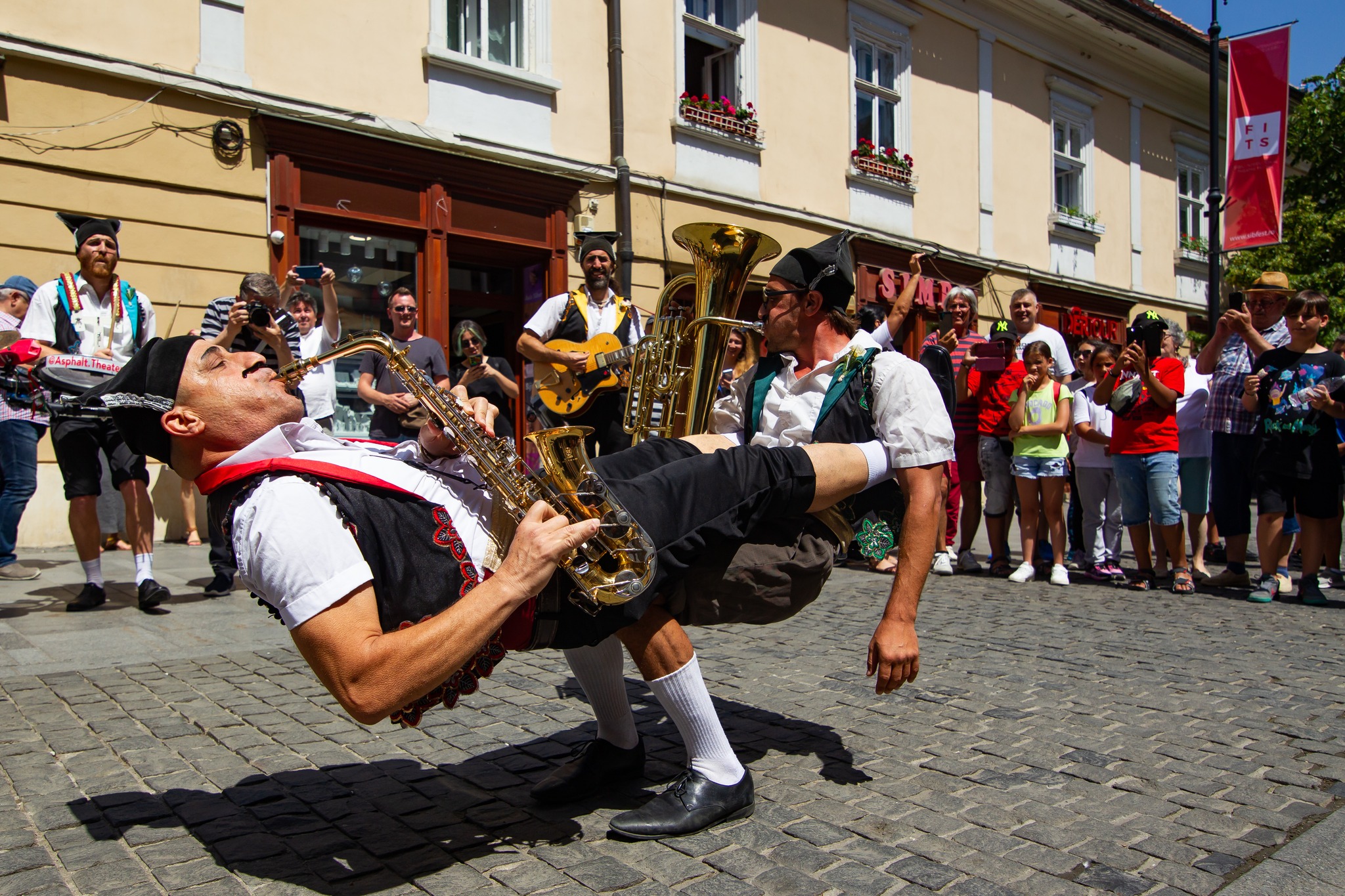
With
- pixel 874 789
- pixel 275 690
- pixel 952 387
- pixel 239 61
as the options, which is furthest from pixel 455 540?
pixel 239 61

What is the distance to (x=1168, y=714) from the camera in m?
3.59

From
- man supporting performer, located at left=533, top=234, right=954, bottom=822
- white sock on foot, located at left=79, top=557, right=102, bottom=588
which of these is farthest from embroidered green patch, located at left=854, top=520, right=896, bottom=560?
white sock on foot, located at left=79, top=557, right=102, bottom=588

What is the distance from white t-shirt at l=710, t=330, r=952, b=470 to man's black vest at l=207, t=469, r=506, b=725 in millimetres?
1131

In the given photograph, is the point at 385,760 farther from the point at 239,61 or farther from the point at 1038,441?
the point at 239,61

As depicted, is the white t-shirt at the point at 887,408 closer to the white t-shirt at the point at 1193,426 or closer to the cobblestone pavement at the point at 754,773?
the cobblestone pavement at the point at 754,773

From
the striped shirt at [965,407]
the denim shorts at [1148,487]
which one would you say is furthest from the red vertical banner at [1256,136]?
the denim shorts at [1148,487]

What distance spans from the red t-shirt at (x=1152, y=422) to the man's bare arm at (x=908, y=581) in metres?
4.83

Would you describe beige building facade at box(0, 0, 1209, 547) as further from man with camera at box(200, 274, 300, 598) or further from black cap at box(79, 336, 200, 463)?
black cap at box(79, 336, 200, 463)

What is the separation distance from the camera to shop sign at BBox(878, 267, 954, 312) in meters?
14.2

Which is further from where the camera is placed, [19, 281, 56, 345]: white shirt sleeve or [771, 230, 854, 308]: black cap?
[19, 281, 56, 345]: white shirt sleeve

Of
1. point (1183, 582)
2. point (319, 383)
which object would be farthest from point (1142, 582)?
point (319, 383)

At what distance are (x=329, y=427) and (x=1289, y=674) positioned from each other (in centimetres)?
586

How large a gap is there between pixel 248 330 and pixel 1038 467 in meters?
5.35

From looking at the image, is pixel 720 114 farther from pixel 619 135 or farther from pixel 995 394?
pixel 995 394
